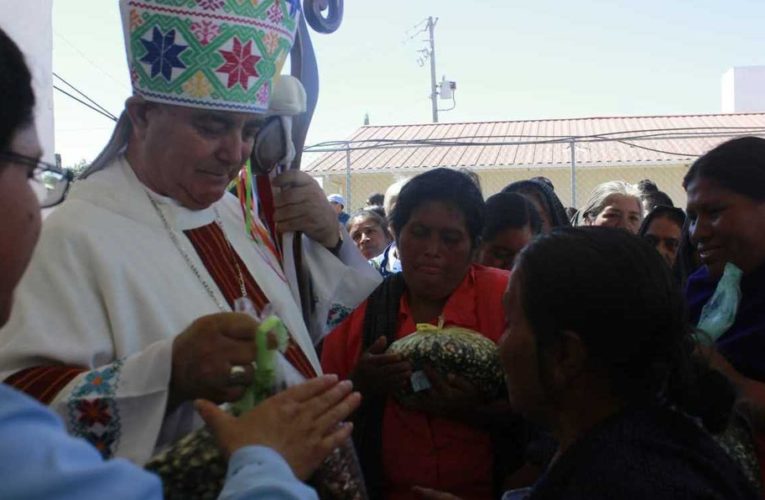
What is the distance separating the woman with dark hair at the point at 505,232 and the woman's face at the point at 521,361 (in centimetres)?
196

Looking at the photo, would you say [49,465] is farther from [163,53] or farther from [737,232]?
[737,232]

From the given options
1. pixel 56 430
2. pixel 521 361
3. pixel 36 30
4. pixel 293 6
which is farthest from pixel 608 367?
pixel 36 30

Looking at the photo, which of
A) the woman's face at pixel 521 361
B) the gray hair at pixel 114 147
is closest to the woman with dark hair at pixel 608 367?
the woman's face at pixel 521 361

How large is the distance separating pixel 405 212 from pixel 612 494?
1661mm

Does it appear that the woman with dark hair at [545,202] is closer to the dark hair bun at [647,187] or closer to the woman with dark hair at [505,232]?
the woman with dark hair at [505,232]

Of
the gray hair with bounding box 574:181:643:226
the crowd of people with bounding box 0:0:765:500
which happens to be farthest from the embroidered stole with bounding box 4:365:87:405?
the gray hair with bounding box 574:181:643:226

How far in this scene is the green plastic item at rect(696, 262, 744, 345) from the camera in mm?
2527

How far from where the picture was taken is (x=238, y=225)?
2.69 m

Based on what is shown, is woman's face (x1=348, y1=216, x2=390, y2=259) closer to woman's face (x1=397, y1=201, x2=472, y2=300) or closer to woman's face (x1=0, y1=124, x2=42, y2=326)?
woman's face (x1=397, y1=201, x2=472, y2=300)

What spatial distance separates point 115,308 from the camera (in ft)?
6.70

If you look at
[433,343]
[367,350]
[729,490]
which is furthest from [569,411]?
[367,350]

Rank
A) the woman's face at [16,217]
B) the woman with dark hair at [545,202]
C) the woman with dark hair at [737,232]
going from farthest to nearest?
the woman with dark hair at [545,202] < the woman with dark hair at [737,232] < the woman's face at [16,217]

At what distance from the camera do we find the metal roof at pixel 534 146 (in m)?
18.8

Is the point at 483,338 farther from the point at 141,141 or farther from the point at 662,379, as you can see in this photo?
the point at 141,141
